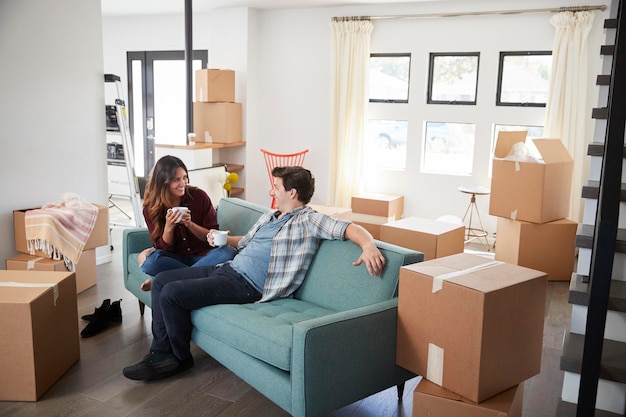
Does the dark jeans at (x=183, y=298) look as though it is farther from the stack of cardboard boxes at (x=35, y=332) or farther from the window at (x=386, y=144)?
the window at (x=386, y=144)

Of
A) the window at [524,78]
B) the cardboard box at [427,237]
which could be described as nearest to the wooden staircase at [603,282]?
the cardboard box at [427,237]

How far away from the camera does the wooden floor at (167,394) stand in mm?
2691

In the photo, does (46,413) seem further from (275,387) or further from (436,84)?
(436,84)

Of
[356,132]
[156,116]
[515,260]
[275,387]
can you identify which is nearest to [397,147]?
[356,132]

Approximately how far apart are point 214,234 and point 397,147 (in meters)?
4.31

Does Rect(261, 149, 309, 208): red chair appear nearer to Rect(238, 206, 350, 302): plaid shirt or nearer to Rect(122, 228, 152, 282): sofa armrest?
Rect(122, 228, 152, 282): sofa armrest

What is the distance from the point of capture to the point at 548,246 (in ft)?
16.3

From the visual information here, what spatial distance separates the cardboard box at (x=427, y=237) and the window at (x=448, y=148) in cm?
193

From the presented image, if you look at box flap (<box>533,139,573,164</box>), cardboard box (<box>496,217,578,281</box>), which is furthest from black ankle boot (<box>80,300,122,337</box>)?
box flap (<box>533,139,573,164</box>)

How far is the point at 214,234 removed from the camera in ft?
9.87

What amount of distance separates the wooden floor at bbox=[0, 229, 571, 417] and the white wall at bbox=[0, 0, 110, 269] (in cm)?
155

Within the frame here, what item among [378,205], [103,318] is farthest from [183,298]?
[378,205]

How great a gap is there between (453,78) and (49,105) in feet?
13.5

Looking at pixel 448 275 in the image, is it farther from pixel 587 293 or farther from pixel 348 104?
pixel 348 104
